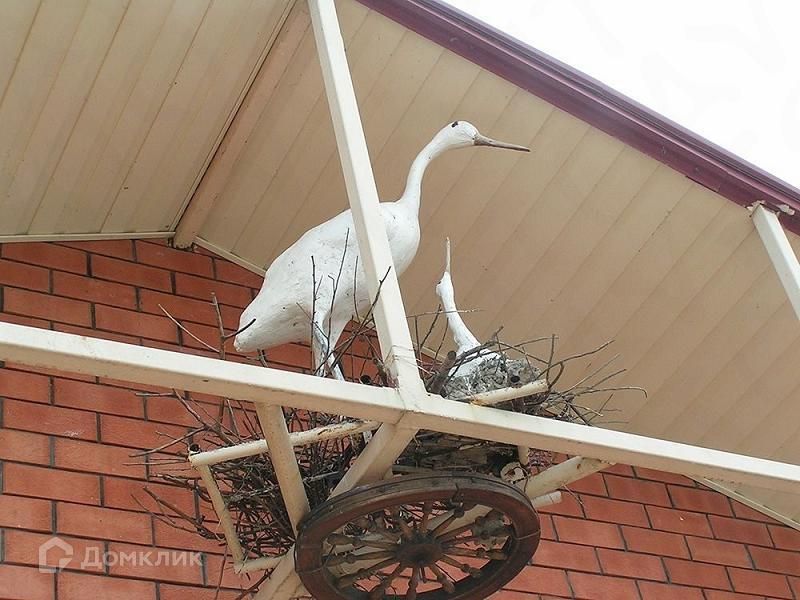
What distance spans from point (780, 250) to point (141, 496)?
202cm

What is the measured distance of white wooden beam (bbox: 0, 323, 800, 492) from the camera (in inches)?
94.2

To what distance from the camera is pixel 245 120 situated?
4051 millimetres

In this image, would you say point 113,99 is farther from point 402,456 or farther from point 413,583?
point 413,583

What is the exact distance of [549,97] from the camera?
3.96m

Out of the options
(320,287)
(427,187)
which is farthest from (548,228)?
(320,287)

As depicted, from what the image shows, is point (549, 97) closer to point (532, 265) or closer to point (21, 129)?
point (532, 265)

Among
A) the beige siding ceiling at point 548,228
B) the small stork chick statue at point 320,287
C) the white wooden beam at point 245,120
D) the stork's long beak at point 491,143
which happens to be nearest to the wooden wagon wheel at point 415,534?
the small stork chick statue at point 320,287

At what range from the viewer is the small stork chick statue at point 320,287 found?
3.25 metres

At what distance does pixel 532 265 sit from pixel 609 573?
1038 millimetres

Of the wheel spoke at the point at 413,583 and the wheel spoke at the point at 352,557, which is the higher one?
the wheel spoke at the point at 352,557

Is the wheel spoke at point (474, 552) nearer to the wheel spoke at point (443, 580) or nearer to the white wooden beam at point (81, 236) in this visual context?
the wheel spoke at point (443, 580)

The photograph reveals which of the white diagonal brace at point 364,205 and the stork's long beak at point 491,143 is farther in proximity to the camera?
the stork's long beak at point 491,143

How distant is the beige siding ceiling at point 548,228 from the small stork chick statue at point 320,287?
0.69 metres

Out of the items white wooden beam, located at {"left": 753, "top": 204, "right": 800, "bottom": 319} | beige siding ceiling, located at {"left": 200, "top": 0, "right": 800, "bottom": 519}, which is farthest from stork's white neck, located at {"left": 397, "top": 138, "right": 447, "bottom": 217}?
white wooden beam, located at {"left": 753, "top": 204, "right": 800, "bottom": 319}
